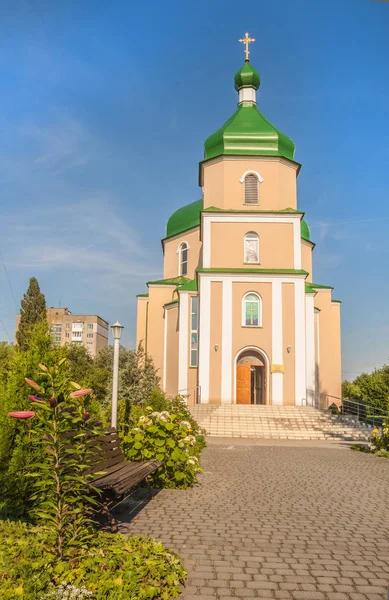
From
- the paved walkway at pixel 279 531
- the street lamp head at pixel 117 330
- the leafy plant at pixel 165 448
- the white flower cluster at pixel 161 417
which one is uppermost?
the street lamp head at pixel 117 330

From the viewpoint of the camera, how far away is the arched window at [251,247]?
866 inches

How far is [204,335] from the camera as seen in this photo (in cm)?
2067

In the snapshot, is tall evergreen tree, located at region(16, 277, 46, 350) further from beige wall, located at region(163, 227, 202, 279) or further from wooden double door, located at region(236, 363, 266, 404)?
wooden double door, located at region(236, 363, 266, 404)

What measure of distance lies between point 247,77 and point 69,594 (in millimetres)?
26073

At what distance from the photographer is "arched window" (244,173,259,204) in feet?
74.5

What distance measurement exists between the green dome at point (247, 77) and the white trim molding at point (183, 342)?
11.0m

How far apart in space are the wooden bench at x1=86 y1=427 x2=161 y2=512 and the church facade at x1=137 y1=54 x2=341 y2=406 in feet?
43.6

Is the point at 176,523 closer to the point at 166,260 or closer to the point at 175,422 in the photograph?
the point at 175,422

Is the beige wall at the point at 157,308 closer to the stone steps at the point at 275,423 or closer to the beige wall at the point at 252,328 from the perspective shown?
the beige wall at the point at 252,328

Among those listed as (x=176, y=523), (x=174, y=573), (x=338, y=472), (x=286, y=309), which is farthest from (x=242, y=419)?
(x=174, y=573)

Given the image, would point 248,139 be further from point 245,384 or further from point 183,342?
point 245,384

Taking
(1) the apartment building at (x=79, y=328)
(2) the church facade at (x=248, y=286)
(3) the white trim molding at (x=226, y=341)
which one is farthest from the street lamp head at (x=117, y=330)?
(1) the apartment building at (x=79, y=328)

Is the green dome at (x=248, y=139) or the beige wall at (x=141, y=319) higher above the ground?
the green dome at (x=248, y=139)

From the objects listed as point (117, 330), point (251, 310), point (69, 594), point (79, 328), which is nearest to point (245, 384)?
point (251, 310)
